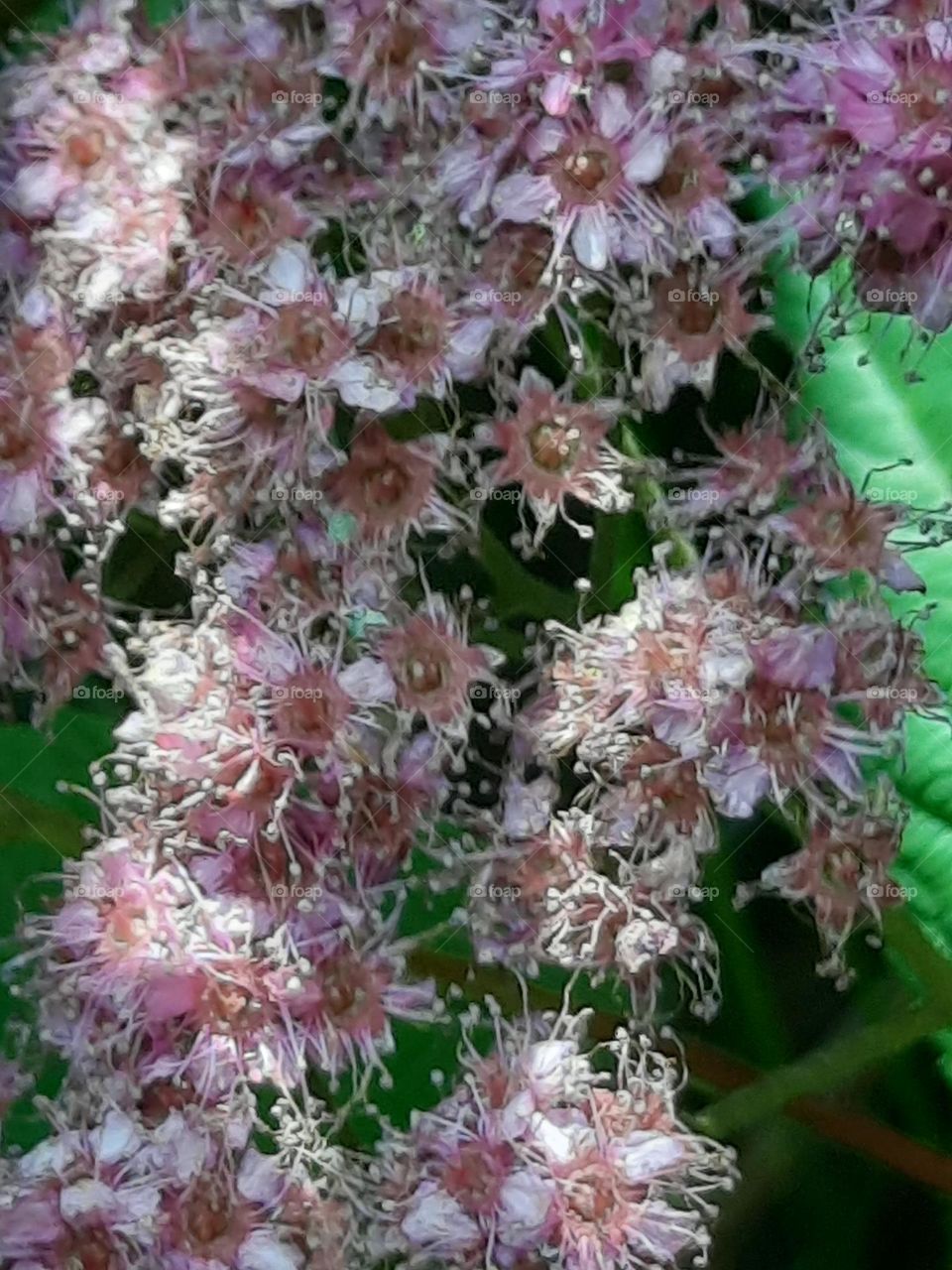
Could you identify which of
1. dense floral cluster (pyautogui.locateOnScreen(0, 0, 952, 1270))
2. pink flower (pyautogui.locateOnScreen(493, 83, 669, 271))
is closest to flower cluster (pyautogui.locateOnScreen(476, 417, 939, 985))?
dense floral cluster (pyautogui.locateOnScreen(0, 0, 952, 1270))

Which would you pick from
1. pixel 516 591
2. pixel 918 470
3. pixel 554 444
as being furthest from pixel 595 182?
pixel 918 470

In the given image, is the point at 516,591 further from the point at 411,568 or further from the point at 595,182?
the point at 595,182

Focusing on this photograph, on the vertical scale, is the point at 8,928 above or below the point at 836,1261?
above

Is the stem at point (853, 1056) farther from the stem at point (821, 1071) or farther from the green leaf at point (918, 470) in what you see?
the green leaf at point (918, 470)

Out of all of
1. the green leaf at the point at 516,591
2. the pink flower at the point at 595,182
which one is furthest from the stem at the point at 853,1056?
the pink flower at the point at 595,182

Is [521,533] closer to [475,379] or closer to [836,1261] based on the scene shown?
[475,379]

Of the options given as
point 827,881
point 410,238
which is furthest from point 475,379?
point 827,881

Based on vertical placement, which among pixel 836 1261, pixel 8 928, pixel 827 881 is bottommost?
pixel 836 1261
